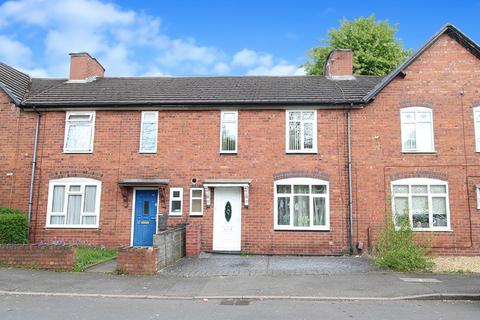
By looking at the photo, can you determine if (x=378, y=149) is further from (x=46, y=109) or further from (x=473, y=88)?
(x=46, y=109)

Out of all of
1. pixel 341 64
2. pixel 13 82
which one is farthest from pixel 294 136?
pixel 13 82

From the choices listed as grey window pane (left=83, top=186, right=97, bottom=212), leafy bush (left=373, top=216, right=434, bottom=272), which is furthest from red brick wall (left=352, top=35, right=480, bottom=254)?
grey window pane (left=83, top=186, right=97, bottom=212)

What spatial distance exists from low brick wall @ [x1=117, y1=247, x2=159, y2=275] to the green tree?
22.9m

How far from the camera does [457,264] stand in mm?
12203

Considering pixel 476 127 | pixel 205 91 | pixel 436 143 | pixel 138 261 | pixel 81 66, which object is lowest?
pixel 138 261

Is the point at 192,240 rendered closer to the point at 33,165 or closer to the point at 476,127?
the point at 33,165

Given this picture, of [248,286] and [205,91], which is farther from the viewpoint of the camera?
[205,91]

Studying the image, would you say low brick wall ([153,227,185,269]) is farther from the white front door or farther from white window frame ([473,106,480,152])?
white window frame ([473,106,480,152])

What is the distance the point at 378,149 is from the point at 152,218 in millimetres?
8634

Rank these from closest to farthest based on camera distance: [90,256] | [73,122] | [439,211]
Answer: [90,256]
[439,211]
[73,122]

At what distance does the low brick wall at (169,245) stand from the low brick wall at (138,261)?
30cm

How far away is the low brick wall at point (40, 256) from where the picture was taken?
1091 cm

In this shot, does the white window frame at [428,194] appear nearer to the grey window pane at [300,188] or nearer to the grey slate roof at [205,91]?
the grey window pane at [300,188]

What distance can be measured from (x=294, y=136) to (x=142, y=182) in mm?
5800
